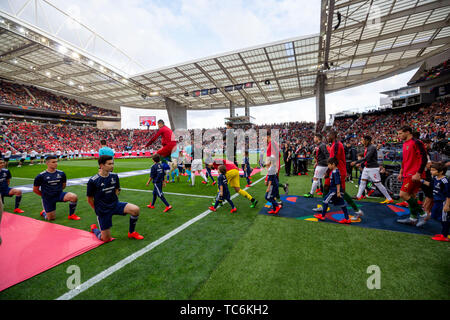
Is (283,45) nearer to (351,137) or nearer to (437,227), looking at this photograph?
(351,137)

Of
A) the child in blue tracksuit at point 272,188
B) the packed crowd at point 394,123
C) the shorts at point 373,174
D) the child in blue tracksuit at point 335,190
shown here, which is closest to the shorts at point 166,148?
the child in blue tracksuit at point 272,188

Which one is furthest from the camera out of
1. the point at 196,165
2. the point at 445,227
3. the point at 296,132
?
the point at 296,132

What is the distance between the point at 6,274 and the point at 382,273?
5.23 m

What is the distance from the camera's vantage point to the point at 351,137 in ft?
94.8

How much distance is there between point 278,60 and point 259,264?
2871 centimetres

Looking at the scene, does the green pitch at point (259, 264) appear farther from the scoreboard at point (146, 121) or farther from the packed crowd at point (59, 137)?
the scoreboard at point (146, 121)

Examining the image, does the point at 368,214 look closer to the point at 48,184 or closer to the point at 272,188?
the point at 272,188

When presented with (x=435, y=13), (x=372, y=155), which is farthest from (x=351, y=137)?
(x=372, y=155)

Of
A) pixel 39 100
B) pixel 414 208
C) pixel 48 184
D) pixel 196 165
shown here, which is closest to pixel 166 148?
pixel 196 165

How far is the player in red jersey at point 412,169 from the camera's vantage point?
3.86 m

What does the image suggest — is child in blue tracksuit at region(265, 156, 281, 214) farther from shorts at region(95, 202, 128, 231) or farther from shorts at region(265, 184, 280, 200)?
shorts at region(95, 202, 128, 231)

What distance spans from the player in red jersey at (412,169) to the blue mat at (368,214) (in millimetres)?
256

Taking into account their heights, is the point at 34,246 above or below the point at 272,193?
below

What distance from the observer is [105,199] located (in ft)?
11.6
